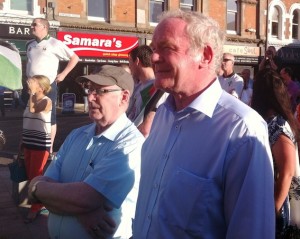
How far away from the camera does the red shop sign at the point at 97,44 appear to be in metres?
17.7

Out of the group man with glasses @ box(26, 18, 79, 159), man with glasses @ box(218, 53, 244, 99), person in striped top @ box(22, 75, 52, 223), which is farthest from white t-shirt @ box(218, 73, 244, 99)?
person in striped top @ box(22, 75, 52, 223)

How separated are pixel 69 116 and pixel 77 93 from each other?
4047 millimetres

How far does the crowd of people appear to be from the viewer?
1.66 metres

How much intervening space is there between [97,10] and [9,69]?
16297 millimetres

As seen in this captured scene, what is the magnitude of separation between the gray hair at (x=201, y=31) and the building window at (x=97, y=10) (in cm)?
1725

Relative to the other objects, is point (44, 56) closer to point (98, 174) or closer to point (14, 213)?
point (14, 213)

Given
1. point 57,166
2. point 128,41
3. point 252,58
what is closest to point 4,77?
point 57,166

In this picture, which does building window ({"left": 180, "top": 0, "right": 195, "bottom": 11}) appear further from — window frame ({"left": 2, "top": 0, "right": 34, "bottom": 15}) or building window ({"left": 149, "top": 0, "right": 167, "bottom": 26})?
window frame ({"left": 2, "top": 0, "right": 34, "bottom": 15})

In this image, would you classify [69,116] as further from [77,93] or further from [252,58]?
[252,58]

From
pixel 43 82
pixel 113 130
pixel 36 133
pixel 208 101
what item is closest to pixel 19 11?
pixel 43 82

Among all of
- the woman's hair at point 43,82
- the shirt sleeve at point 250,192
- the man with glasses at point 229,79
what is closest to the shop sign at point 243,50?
the man with glasses at point 229,79

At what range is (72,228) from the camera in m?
2.45

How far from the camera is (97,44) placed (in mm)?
18688

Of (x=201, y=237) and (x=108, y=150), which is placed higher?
(x=108, y=150)
